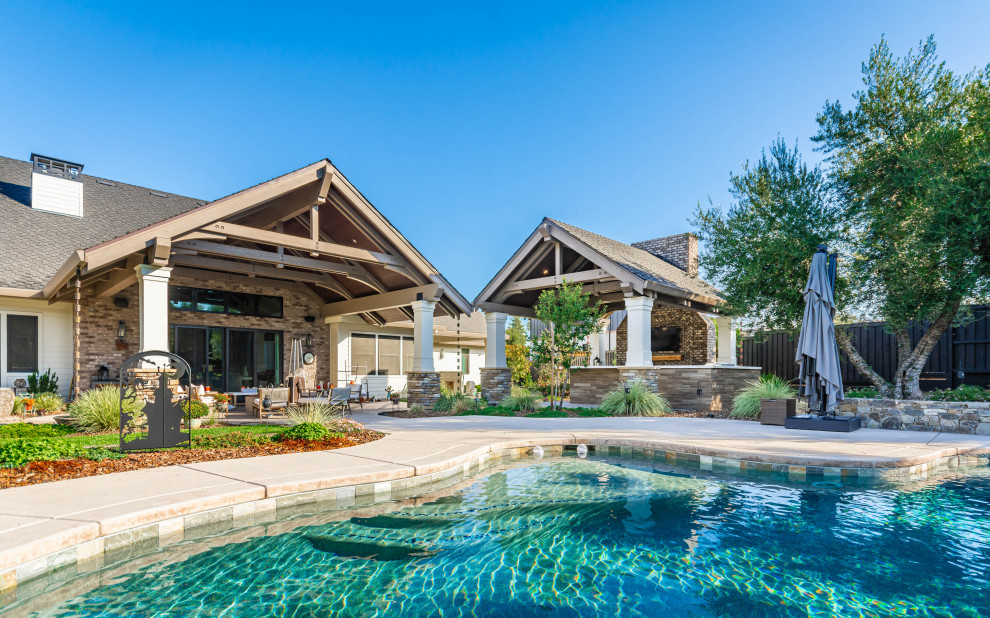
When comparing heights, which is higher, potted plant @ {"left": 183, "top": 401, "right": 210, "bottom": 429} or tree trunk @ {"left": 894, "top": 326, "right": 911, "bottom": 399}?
tree trunk @ {"left": 894, "top": 326, "right": 911, "bottom": 399}

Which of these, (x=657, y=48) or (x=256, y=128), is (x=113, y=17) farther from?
(x=657, y=48)

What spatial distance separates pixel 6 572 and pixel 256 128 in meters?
20.8

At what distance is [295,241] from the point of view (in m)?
10.8

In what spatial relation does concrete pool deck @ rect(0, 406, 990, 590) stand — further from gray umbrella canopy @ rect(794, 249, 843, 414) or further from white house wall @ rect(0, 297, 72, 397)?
white house wall @ rect(0, 297, 72, 397)

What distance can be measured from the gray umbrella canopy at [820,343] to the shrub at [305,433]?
8114 mm

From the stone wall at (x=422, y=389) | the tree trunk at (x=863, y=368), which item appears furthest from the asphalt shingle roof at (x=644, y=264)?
the stone wall at (x=422, y=389)

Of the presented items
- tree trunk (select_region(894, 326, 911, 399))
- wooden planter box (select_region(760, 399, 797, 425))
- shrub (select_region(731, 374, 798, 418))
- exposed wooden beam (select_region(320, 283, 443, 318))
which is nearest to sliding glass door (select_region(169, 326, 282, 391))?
exposed wooden beam (select_region(320, 283, 443, 318))

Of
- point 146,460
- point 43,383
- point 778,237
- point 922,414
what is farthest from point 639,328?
point 43,383

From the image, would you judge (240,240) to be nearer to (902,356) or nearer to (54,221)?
(54,221)

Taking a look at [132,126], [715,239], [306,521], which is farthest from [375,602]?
[132,126]

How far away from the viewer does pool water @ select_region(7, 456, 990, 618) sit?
356 centimetres

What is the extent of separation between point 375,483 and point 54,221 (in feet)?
43.2

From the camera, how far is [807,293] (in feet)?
32.1

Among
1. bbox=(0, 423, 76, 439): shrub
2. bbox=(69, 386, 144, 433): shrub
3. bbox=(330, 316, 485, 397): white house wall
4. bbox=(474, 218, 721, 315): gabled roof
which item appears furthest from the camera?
bbox=(330, 316, 485, 397): white house wall
